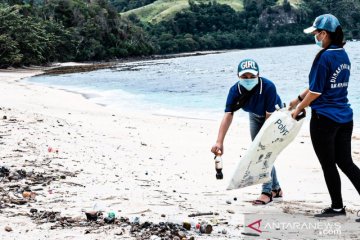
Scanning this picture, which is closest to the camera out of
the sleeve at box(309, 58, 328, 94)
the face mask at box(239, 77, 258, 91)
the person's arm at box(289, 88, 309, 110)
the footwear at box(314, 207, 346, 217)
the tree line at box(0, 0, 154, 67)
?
the sleeve at box(309, 58, 328, 94)

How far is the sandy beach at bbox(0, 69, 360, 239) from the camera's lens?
4.65m

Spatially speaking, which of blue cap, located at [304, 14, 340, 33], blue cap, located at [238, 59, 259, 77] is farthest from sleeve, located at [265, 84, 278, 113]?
blue cap, located at [304, 14, 340, 33]

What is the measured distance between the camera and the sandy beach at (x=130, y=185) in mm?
4652

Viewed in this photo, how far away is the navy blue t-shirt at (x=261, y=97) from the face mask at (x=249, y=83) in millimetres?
80

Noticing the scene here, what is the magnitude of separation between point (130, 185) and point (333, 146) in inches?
103

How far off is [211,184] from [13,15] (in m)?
60.8

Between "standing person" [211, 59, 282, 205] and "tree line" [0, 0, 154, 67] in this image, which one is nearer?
"standing person" [211, 59, 282, 205]

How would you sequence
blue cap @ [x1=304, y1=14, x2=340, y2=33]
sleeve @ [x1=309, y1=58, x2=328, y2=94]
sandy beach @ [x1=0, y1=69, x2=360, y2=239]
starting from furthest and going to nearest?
blue cap @ [x1=304, y1=14, x2=340, y2=33] → sleeve @ [x1=309, y1=58, x2=328, y2=94] → sandy beach @ [x1=0, y1=69, x2=360, y2=239]

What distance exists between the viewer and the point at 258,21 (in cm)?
18438

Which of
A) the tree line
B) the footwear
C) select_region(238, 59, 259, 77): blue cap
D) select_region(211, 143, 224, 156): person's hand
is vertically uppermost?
the tree line

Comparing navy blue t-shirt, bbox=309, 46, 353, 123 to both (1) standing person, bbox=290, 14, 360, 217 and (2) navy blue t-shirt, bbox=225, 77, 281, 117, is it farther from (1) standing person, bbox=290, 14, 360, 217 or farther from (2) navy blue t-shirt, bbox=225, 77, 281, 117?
(2) navy blue t-shirt, bbox=225, 77, 281, 117

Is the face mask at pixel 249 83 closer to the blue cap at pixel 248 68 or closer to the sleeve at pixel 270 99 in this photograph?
the blue cap at pixel 248 68

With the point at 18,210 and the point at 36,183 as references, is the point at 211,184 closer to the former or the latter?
the point at 36,183

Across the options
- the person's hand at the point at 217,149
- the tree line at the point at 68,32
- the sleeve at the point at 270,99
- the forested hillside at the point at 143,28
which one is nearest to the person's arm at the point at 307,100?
the sleeve at the point at 270,99
